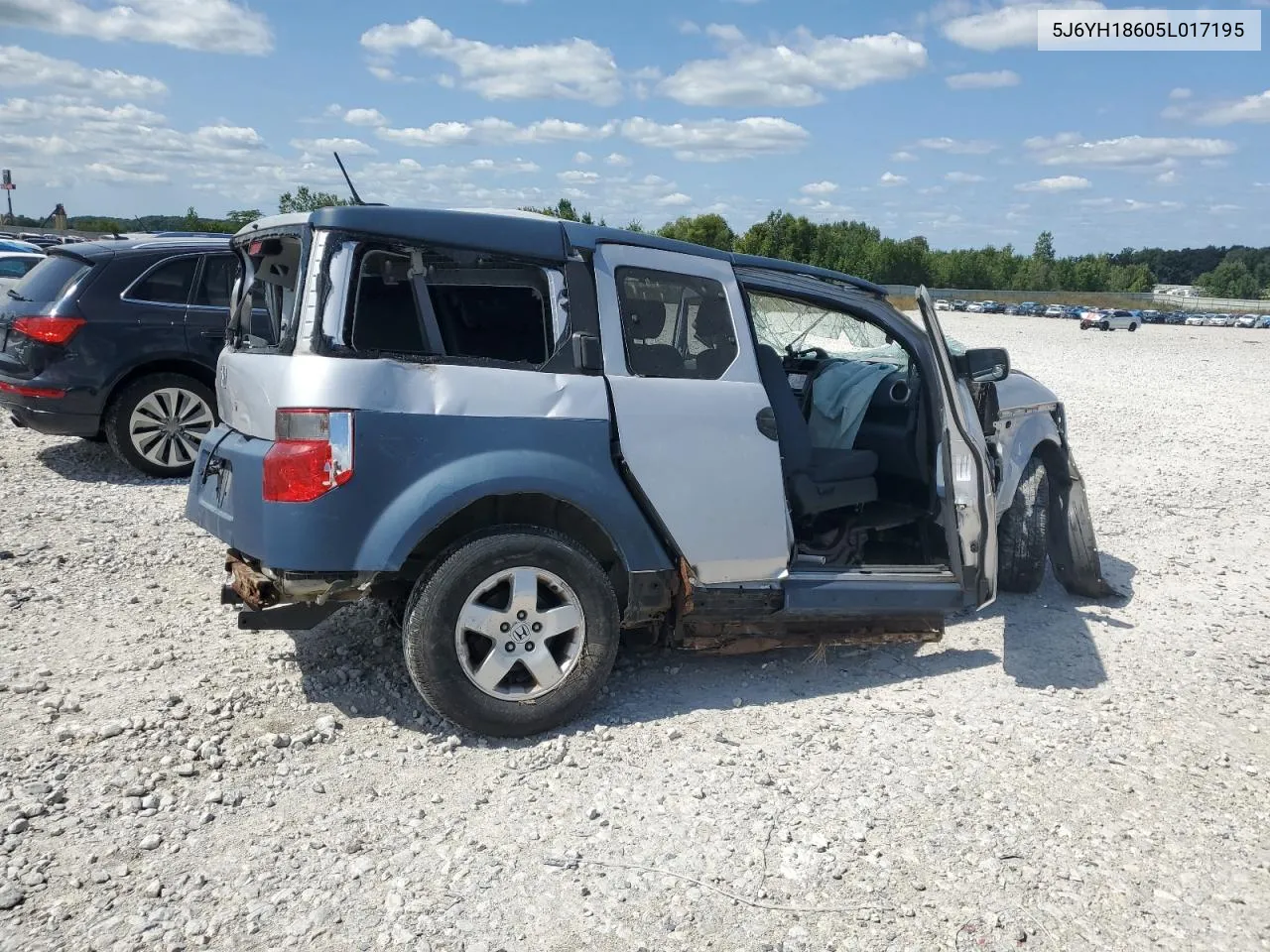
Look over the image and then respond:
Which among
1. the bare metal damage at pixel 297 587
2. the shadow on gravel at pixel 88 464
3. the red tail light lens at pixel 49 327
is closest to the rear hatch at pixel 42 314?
the red tail light lens at pixel 49 327

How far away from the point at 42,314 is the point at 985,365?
23.0 ft

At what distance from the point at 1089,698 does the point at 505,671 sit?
2.73 m

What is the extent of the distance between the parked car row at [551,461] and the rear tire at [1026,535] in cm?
77

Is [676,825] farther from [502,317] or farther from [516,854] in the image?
[502,317]

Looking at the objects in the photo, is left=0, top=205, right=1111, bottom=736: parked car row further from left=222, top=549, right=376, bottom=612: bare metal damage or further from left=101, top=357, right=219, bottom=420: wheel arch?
left=101, top=357, right=219, bottom=420: wheel arch

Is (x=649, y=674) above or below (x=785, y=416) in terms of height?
below

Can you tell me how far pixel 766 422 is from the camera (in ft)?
15.0

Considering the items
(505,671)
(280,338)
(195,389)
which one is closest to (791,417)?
(505,671)

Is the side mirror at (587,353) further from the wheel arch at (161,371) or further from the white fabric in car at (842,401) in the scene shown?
the wheel arch at (161,371)

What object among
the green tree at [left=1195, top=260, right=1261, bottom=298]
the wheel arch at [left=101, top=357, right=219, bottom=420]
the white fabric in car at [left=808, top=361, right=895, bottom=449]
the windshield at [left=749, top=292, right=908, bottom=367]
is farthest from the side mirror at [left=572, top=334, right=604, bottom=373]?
the green tree at [left=1195, top=260, right=1261, bottom=298]

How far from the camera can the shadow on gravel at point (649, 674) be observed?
446cm

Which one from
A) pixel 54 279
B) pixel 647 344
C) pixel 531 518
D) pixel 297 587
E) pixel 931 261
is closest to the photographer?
pixel 297 587

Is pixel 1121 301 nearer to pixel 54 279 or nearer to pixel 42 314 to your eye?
pixel 54 279

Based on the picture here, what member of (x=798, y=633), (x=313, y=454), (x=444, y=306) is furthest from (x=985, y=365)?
(x=313, y=454)
